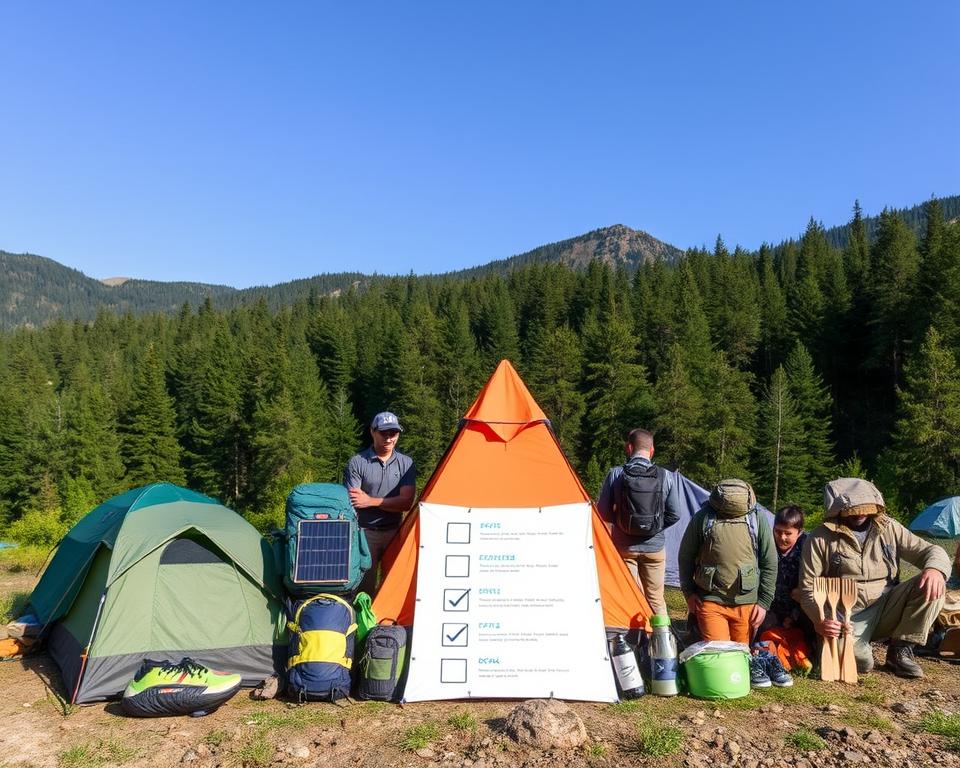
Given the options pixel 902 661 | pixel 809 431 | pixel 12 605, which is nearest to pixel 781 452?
pixel 809 431

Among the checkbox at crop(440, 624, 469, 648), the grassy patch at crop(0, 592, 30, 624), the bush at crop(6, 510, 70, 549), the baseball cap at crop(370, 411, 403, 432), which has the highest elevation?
the baseball cap at crop(370, 411, 403, 432)

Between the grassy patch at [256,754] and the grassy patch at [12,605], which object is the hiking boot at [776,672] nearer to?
the grassy patch at [256,754]

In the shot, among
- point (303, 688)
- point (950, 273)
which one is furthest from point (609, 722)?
point (950, 273)

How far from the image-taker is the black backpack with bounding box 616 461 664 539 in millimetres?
6316

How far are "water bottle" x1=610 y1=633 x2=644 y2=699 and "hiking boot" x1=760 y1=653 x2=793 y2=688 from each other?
3.79 feet

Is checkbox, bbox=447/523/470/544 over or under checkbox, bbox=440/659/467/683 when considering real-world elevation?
over

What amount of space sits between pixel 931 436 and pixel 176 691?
117 feet

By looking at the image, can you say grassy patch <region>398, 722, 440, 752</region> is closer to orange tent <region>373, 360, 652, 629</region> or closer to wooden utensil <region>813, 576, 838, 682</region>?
orange tent <region>373, 360, 652, 629</region>

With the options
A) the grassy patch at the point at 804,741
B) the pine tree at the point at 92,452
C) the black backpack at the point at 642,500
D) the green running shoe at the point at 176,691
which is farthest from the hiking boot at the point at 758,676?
the pine tree at the point at 92,452

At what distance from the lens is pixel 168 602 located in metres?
5.88

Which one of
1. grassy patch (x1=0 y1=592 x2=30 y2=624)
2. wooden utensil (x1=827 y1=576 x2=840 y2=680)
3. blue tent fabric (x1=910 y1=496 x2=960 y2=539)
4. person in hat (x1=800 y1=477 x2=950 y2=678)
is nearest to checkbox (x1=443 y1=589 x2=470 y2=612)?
person in hat (x1=800 y1=477 x2=950 y2=678)

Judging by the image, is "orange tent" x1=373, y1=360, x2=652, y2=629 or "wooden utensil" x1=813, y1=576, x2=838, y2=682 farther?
"orange tent" x1=373, y1=360, x2=652, y2=629

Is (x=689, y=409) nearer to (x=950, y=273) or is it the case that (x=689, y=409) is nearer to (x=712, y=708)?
(x=950, y=273)

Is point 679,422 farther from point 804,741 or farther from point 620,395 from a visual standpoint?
point 804,741
